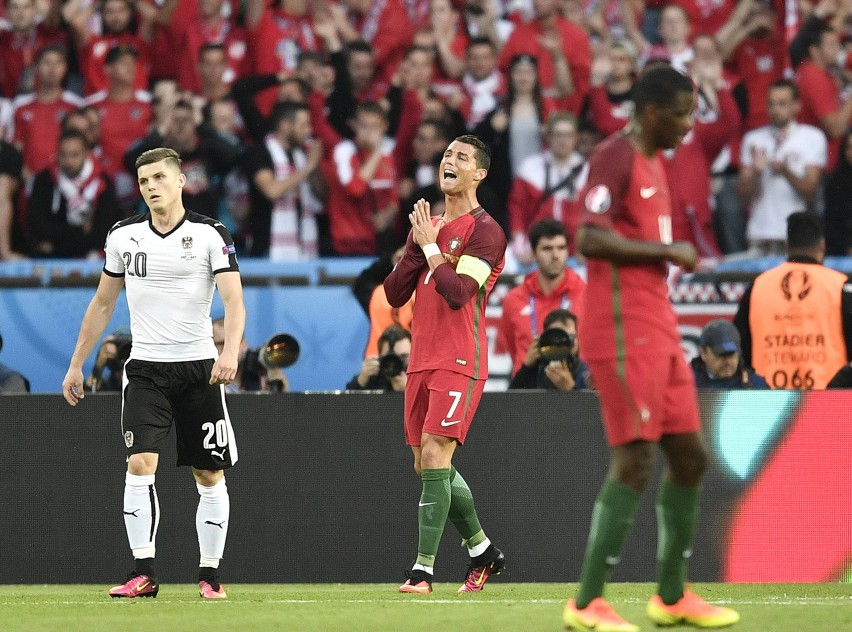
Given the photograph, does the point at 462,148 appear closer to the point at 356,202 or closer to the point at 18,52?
the point at 356,202

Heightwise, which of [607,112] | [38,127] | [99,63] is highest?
[99,63]

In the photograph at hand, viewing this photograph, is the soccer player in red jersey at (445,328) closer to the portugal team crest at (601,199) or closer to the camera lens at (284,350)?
the camera lens at (284,350)

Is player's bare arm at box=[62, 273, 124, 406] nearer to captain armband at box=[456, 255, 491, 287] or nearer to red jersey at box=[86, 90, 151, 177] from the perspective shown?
captain armband at box=[456, 255, 491, 287]

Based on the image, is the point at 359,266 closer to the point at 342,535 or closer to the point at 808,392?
the point at 342,535

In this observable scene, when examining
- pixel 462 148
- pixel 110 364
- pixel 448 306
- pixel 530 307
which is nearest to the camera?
pixel 448 306

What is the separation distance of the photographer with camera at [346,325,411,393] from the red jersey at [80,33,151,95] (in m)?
5.12

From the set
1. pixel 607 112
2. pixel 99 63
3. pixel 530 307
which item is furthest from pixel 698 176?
pixel 99 63

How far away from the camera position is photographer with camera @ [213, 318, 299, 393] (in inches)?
369

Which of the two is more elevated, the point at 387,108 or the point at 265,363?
the point at 387,108

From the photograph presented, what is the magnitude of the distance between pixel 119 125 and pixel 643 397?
30.3 ft

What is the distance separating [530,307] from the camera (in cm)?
1021

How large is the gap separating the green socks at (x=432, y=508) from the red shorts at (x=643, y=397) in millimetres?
2242

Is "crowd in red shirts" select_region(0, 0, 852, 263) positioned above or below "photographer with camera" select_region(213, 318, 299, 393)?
above

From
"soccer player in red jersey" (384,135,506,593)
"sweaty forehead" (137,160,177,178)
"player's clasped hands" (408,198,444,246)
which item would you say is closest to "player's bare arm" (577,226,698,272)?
"soccer player in red jersey" (384,135,506,593)
